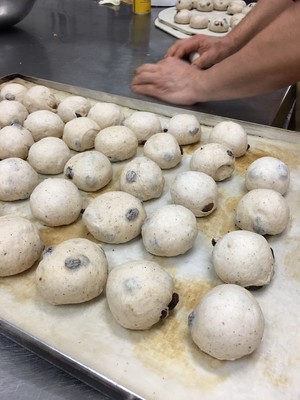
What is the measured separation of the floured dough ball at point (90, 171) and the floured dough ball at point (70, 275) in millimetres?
319

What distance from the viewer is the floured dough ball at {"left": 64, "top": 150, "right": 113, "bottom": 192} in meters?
1.24

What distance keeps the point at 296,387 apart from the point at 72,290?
0.50 metres

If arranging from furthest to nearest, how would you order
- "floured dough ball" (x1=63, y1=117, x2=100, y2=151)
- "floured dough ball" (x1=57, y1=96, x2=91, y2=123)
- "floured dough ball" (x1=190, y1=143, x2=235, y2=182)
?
"floured dough ball" (x1=57, y1=96, x2=91, y2=123) < "floured dough ball" (x1=63, y1=117, x2=100, y2=151) < "floured dough ball" (x1=190, y1=143, x2=235, y2=182)

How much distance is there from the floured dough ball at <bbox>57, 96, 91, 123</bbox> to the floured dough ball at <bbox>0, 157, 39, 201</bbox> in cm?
36

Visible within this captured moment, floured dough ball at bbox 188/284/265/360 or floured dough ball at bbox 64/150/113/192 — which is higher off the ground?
floured dough ball at bbox 188/284/265/360

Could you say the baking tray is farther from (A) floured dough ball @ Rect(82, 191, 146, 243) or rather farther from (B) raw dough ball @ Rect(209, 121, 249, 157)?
(B) raw dough ball @ Rect(209, 121, 249, 157)

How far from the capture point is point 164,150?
4.33 ft

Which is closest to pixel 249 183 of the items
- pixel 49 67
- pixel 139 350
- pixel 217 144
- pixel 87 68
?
pixel 217 144

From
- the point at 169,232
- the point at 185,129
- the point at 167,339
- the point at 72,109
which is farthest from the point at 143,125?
the point at 167,339

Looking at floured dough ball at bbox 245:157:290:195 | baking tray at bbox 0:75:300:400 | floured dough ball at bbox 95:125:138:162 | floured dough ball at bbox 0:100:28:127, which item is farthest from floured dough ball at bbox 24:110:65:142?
floured dough ball at bbox 245:157:290:195

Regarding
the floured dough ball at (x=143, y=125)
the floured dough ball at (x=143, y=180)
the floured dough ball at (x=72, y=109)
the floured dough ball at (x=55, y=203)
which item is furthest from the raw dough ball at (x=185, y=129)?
the floured dough ball at (x=55, y=203)

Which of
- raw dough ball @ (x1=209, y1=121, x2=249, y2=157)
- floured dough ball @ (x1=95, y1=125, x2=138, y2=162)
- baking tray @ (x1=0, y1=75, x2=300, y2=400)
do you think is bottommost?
baking tray @ (x1=0, y1=75, x2=300, y2=400)

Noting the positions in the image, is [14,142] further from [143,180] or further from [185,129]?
[185,129]

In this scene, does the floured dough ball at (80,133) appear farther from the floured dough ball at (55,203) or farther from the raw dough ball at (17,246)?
the raw dough ball at (17,246)
